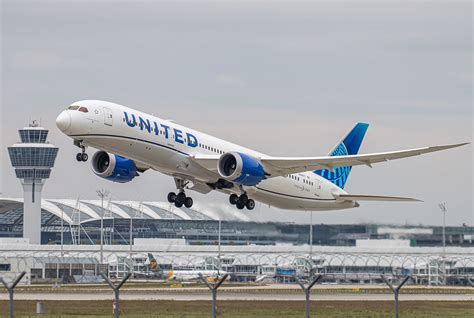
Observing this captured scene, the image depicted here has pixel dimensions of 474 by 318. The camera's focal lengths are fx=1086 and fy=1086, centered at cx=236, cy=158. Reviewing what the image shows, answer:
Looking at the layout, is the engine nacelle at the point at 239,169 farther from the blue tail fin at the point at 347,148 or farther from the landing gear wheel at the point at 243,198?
the blue tail fin at the point at 347,148

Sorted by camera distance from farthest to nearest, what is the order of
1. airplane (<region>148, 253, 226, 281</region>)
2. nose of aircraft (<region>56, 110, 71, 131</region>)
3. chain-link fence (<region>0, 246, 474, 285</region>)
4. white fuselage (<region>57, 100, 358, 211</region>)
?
1. airplane (<region>148, 253, 226, 281</region>)
2. chain-link fence (<region>0, 246, 474, 285</region>)
3. white fuselage (<region>57, 100, 358, 211</region>)
4. nose of aircraft (<region>56, 110, 71, 131</region>)

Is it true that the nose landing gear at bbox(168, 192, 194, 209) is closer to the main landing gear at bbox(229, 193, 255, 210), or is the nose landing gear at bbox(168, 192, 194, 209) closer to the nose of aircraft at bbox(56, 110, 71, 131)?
the main landing gear at bbox(229, 193, 255, 210)

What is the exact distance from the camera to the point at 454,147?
6012 centimetres

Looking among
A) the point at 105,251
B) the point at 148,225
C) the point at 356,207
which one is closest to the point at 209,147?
the point at 356,207

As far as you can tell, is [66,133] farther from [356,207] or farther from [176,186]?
[356,207]

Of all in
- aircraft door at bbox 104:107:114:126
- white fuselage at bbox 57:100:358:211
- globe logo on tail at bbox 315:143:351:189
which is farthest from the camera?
globe logo on tail at bbox 315:143:351:189

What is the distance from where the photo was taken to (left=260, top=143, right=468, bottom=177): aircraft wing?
68812mm

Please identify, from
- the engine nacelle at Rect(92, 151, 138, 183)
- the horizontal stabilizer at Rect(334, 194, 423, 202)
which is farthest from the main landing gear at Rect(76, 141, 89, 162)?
the horizontal stabilizer at Rect(334, 194, 423, 202)

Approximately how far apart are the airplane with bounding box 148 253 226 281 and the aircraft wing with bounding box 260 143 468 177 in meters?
48.4

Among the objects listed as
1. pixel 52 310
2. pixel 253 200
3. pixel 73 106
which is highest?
pixel 73 106

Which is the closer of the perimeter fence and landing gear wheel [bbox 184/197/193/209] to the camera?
landing gear wheel [bbox 184/197/193/209]

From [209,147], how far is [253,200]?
5627mm

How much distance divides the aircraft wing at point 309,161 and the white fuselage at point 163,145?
83 centimetres

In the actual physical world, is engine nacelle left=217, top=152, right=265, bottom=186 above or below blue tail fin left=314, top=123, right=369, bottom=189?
below
